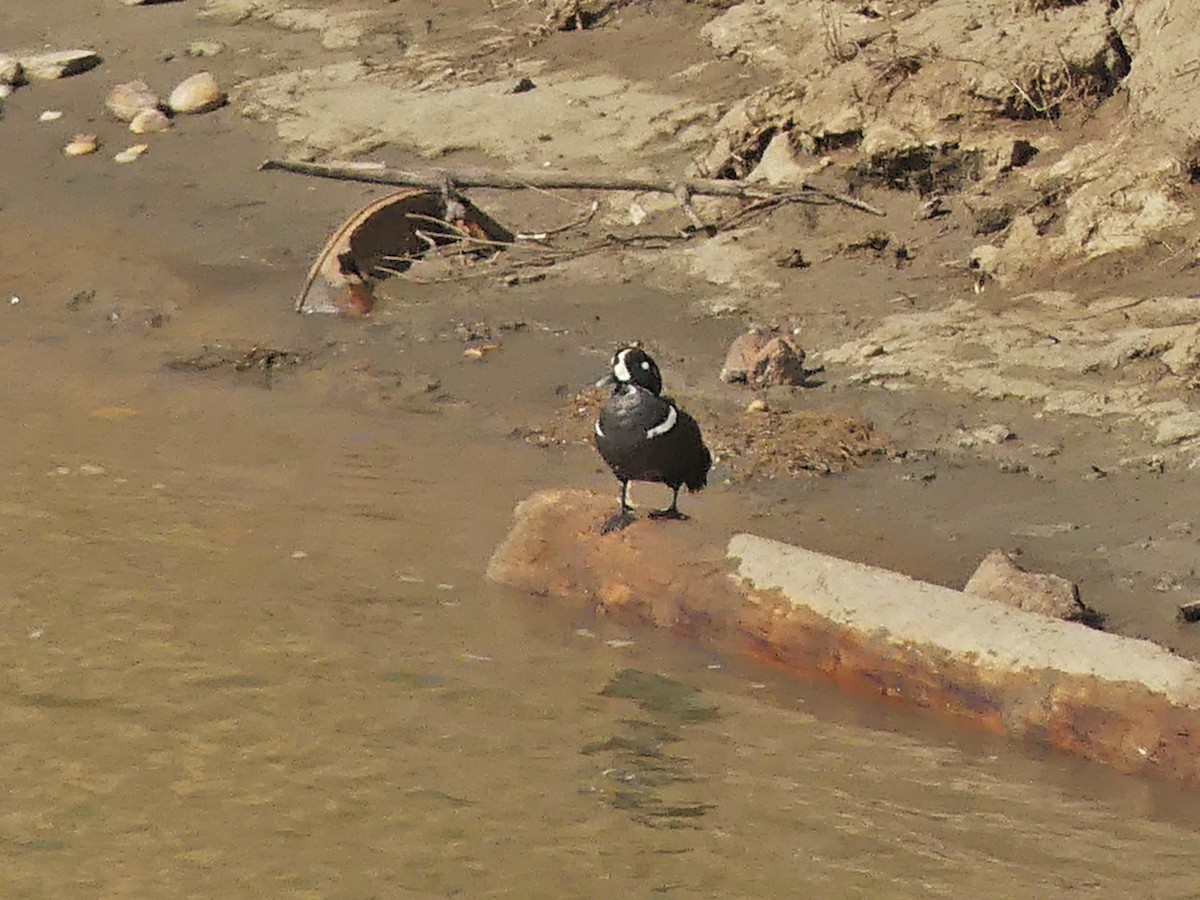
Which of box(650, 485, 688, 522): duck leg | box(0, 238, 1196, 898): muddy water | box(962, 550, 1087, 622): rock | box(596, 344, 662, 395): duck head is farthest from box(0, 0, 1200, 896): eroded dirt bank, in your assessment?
box(596, 344, 662, 395): duck head

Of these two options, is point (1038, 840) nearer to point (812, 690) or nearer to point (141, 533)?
point (812, 690)

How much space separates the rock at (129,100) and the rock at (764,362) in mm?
5667

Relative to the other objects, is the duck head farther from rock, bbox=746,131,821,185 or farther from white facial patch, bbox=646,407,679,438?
rock, bbox=746,131,821,185

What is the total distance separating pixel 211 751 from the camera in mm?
5367

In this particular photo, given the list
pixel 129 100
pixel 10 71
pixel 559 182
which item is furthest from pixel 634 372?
pixel 10 71

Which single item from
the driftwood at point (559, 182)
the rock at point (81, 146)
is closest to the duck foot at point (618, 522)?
the driftwood at point (559, 182)

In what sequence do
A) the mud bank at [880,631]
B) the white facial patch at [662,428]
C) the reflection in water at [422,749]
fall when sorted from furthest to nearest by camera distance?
the white facial patch at [662,428], the mud bank at [880,631], the reflection in water at [422,749]

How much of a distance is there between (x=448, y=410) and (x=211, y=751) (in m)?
3.31

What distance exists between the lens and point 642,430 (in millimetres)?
6320

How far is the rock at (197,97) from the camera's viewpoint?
41.2 ft

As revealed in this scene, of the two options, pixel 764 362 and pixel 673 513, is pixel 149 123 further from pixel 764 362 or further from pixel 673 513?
pixel 673 513

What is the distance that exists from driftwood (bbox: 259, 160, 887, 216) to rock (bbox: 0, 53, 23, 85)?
3646 mm

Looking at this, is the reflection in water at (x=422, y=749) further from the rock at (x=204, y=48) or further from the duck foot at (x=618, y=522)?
the rock at (x=204, y=48)

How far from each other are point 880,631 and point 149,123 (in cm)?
820
